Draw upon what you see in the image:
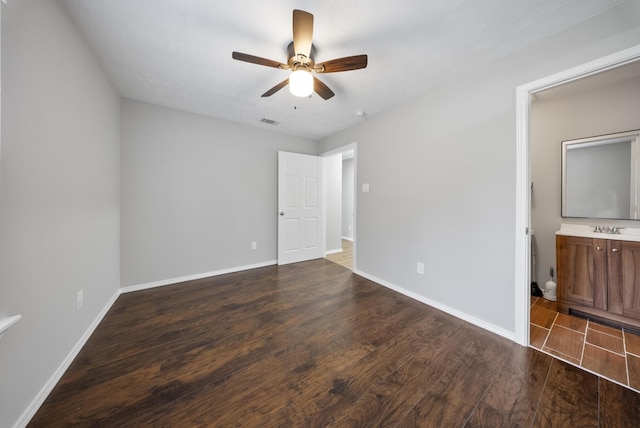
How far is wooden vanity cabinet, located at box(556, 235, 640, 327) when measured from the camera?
6.31 ft

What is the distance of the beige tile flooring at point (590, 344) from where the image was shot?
4.89ft

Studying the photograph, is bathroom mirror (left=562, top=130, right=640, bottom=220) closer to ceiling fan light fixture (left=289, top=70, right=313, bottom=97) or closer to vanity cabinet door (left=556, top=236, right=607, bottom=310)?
vanity cabinet door (left=556, top=236, right=607, bottom=310)

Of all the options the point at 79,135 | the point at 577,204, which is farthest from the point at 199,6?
the point at 577,204

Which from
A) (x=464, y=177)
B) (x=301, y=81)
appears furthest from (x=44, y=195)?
(x=464, y=177)

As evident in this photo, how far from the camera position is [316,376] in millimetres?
1467

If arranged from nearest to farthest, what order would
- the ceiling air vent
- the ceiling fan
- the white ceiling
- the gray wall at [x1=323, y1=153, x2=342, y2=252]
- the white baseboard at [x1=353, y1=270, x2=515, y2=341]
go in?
the white ceiling, the ceiling fan, the white baseboard at [x1=353, y1=270, x2=515, y2=341], the ceiling air vent, the gray wall at [x1=323, y1=153, x2=342, y2=252]

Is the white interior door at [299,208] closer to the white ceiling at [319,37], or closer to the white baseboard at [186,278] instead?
the white baseboard at [186,278]

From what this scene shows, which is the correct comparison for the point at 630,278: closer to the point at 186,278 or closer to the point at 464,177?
the point at 464,177

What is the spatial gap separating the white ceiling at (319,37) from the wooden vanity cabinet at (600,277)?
1.97 m

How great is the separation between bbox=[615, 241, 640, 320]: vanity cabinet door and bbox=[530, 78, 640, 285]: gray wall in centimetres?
49

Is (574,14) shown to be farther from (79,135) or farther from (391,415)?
(79,135)

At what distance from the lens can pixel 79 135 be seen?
1688 millimetres

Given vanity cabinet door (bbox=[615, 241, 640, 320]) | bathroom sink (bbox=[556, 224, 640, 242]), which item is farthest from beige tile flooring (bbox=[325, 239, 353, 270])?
vanity cabinet door (bbox=[615, 241, 640, 320])

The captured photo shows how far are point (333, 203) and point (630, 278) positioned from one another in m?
4.00
